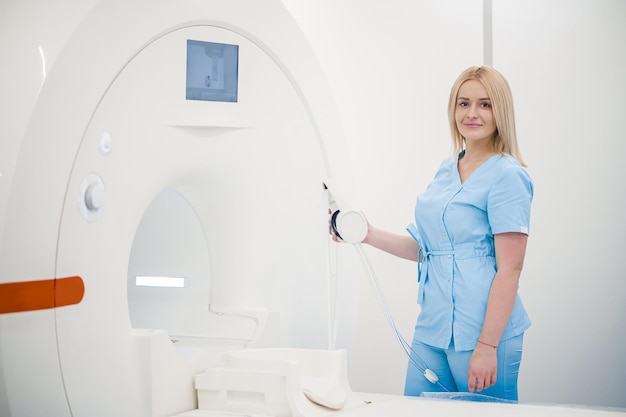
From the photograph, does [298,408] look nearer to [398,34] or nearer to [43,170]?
[43,170]

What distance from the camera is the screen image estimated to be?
1499mm

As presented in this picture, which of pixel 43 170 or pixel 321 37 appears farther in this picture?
pixel 321 37

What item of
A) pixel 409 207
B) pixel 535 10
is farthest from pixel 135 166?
pixel 535 10

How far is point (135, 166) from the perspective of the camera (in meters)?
1.35

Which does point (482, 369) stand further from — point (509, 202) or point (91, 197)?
point (91, 197)

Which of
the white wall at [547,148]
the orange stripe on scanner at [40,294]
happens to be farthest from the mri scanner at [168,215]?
the white wall at [547,148]

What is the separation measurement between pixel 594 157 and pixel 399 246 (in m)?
0.89

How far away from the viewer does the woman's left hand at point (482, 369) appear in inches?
66.2

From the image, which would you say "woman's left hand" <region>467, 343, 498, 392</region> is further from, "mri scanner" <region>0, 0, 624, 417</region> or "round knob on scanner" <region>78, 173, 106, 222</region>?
"round knob on scanner" <region>78, 173, 106, 222</region>

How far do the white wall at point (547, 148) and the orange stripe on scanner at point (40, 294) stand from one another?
155 centimetres

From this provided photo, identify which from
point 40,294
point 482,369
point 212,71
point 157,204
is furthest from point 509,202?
point 40,294

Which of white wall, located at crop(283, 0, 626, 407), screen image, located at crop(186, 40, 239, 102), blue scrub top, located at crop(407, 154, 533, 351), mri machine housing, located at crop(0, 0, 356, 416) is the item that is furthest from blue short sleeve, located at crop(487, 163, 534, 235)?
white wall, located at crop(283, 0, 626, 407)

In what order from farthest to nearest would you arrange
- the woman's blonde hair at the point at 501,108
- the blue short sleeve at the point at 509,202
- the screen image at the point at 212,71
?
the woman's blonde hair at the point at 501,108, the blue short sleeve at the point at 509,202, the screen image at the point at 212,71

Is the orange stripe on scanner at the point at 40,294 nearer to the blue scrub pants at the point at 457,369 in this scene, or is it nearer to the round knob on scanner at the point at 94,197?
the round knob on scanner at the point at 94,197
